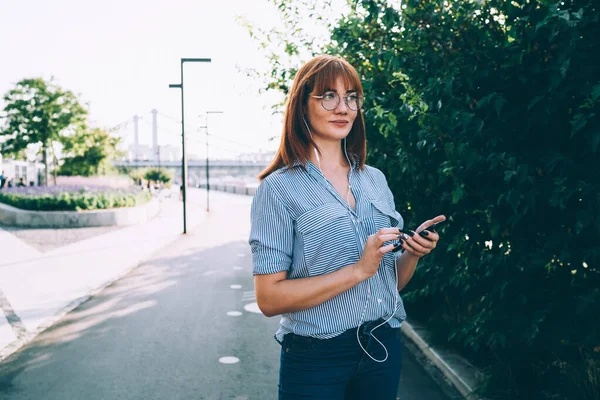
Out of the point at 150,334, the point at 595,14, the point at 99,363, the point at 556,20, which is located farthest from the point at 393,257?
the point at 150,334

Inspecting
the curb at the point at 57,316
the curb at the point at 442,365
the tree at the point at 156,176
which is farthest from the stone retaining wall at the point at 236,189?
the curb at the point at 442,365

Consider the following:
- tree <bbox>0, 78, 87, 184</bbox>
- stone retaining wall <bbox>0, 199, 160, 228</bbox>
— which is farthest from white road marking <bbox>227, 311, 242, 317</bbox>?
tree <bbox>0, 78, 87, 184</bbox>

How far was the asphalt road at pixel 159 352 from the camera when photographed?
13.6 ft

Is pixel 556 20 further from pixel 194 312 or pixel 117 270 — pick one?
pixel 117 270

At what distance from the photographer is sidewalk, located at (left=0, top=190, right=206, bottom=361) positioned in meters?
6.00

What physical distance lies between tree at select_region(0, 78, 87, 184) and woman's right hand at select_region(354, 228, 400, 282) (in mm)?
27846

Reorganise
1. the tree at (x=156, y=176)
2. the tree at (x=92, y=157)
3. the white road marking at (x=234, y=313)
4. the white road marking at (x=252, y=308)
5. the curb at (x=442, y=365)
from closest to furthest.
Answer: the curb at (x=442, y=365) < the white road marking at (x=234, y=313) < the white road marking at (x=252, y=308) < the tree at (x=92, y=157) < the tree at (x=156, y=176)

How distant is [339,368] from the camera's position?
1.69 metres

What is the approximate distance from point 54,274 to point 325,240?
8.55 m

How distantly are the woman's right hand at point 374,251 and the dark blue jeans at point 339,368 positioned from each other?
264 mm

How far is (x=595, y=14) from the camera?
269 centimetres

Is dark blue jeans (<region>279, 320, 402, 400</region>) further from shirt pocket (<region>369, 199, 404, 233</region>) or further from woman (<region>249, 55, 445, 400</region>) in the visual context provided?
shirt pocket (<region>369, 199, 404, 233</region>)

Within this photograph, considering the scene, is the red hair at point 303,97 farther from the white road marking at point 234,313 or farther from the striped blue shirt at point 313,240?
the white road marking at point 234,313

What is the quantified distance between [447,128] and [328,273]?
221 centimetres
